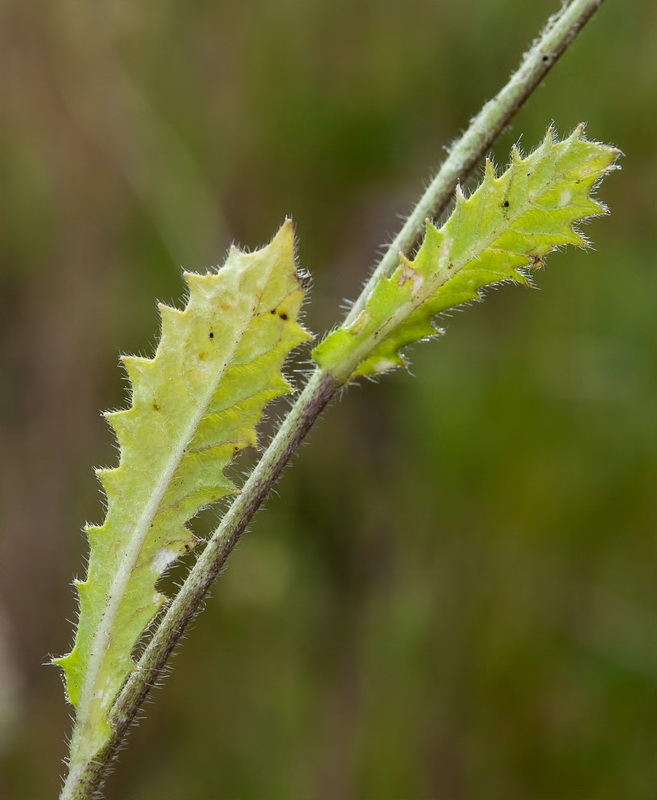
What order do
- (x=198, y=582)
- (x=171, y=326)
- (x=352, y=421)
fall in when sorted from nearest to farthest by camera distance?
(x=198, y=582)
(x=171, y=326)
(x=352, y=421)

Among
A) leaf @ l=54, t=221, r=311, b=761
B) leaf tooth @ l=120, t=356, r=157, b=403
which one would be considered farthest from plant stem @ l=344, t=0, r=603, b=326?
leaf tooth @ l=120, t=356, r=157, b=403

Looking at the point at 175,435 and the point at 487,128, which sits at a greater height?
the point at 487,128

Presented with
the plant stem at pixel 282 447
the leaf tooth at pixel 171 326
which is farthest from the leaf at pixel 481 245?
the leaf tooth at pixel 171 326

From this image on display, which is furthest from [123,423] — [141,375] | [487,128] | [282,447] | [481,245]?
[487,128]

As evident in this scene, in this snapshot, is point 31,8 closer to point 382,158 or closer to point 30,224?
point 30,224

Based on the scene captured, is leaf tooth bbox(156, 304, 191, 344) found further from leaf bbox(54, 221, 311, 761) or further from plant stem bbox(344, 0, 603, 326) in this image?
plant stem bbox(344, 0, 603, 326)

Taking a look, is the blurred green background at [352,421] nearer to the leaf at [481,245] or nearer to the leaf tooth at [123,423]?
the leaf tooth at [123,423]

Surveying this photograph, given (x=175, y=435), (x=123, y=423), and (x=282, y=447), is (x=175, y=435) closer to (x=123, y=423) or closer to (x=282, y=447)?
(x=123, y=423)

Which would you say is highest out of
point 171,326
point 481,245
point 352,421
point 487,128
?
point 352,421
